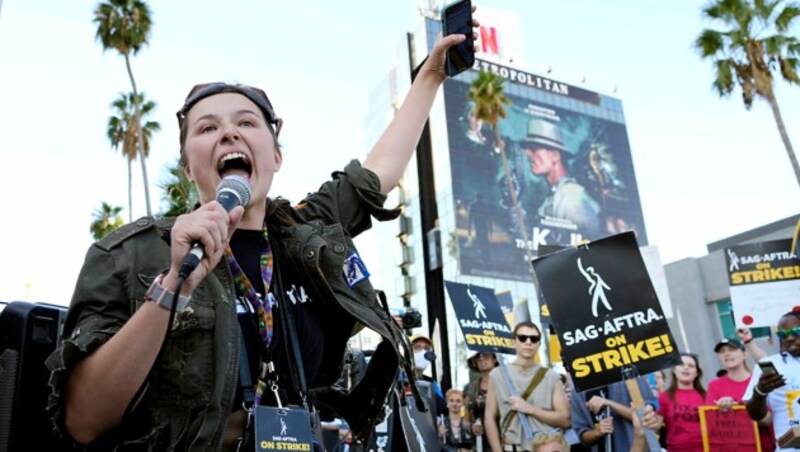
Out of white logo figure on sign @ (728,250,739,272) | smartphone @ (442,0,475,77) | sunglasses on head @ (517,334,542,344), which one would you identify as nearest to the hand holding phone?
sunglasses on head @ (517,334,542,344)

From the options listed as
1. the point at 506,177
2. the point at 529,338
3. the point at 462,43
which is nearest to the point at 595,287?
the point at 529,338

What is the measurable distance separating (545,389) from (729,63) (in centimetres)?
1868

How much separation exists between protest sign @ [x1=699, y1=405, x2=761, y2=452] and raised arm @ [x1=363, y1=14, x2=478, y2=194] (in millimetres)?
6278

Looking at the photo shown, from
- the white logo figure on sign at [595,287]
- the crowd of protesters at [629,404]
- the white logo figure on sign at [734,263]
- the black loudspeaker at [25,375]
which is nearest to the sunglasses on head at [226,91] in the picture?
the black loudspeaker at [25,375]

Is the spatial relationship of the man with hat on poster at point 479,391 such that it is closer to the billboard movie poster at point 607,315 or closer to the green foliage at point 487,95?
the billboard movie poster at point 607,315

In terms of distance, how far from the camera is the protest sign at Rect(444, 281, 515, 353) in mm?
10509

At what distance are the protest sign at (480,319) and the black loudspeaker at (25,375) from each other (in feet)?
27.2

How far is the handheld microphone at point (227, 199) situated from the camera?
1550 mm

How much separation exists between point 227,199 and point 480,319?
9.46 meters

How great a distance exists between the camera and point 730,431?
7.50 metres

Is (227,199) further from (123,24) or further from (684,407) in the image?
(123,24)

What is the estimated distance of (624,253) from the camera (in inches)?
260

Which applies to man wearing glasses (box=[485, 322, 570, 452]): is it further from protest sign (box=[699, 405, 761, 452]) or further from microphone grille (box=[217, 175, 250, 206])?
microphone grille (box=[217, 175, 250, 206])

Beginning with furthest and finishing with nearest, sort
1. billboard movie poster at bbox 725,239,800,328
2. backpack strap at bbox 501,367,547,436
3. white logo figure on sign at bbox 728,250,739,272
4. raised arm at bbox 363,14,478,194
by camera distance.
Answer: white logo figure on sign at bbox 728,250,739,272
billboard movie poster at bbox 725,239,800,328
backpack strap at bbox 501,367,547,436
raised arm at bbox 363,14,478,194
